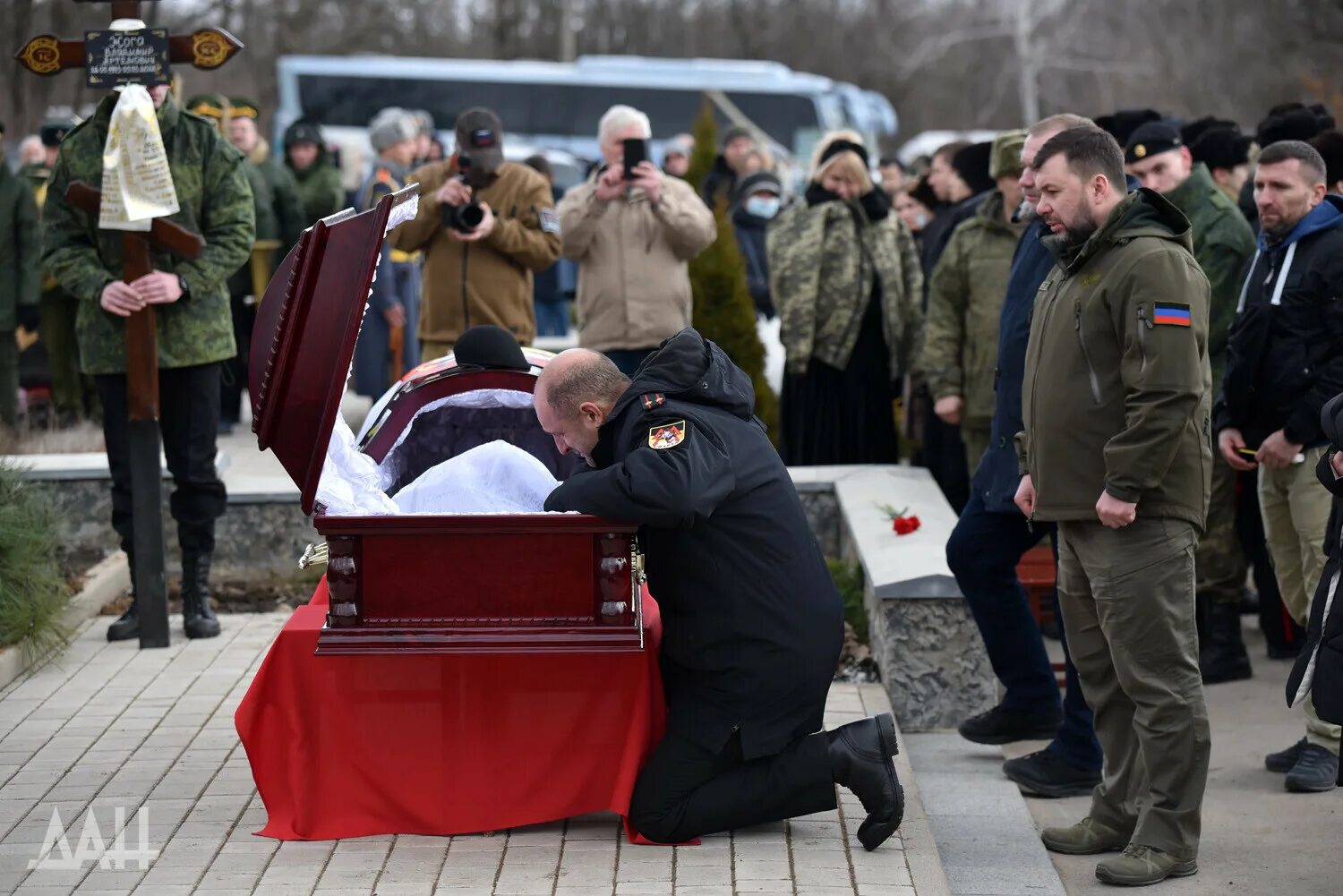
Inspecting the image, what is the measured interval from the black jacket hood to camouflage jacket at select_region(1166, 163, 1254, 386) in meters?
3.19

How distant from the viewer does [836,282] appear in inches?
335

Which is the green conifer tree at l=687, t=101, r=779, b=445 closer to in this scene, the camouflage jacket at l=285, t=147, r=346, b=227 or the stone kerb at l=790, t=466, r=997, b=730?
the stone kerb at l=790, t=466, r=997, b=730

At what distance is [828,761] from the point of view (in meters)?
4.61

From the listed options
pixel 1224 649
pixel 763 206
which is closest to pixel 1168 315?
pixel 1224 649

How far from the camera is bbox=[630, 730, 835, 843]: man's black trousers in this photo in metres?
4.58

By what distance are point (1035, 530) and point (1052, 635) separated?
216 centimetres

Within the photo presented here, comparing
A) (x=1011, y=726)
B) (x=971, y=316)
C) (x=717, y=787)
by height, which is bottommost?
(x=1011, y=726)

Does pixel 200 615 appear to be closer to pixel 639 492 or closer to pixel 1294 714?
pixel 639 492

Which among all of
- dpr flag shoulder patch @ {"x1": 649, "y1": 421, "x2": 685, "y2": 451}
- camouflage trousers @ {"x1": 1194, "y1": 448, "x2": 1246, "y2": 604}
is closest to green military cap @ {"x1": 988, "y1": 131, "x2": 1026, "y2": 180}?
camouflage trousers @ {"x1": 1194, "y1": 448, "x2": 1246, "y2": 604}

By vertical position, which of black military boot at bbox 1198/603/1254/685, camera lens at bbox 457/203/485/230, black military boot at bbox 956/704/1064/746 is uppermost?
camera lens at bbox 457/203/485/230

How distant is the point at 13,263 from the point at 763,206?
544cm

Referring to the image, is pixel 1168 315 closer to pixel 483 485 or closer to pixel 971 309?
pixel 483 485

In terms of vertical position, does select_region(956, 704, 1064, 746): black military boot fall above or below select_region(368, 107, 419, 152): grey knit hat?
below

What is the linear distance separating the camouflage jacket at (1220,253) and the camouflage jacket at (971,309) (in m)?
Answer: 0.74
